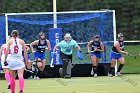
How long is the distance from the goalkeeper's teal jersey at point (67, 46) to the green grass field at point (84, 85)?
1.09 m

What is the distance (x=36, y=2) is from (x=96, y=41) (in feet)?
103

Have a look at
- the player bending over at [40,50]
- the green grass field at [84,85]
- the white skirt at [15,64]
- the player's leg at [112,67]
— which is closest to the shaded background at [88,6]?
the player's leg at [112,67]

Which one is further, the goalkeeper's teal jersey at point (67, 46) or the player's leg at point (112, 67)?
the player's leg at point (112, 67)

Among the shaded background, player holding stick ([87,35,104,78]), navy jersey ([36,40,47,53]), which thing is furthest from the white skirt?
the shaded background

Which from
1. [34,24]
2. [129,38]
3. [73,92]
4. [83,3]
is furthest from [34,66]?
[83,3]

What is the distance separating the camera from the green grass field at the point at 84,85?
18078mm

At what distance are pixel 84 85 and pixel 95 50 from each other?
363 centimetres

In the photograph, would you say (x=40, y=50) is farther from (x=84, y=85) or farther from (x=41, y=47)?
(x=84, y=85)

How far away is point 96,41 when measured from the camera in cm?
2325

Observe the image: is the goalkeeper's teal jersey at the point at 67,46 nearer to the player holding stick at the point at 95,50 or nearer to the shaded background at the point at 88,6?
the player holding stick at the point at 95,50

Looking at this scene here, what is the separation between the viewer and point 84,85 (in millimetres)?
19781

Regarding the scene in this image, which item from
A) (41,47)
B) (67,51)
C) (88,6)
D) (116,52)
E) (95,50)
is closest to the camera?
(67,51)

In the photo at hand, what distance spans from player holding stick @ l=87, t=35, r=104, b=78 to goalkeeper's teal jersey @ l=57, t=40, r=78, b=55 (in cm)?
88

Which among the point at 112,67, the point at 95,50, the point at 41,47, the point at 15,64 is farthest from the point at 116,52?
the point at 15,64
